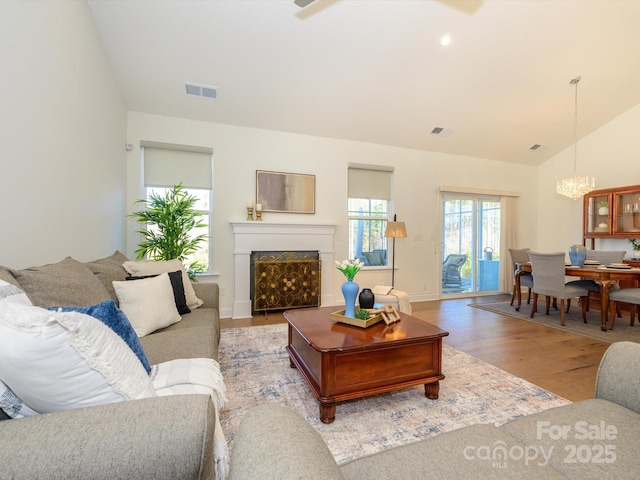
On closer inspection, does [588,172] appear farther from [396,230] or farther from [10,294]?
[10,294]

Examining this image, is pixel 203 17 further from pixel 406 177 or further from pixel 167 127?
pixel 406 177

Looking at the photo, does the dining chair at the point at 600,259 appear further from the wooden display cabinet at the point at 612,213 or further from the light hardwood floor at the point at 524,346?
the light hardwood floor at the point at 524,346

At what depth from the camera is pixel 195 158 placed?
4262 mm

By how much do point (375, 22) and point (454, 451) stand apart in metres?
3.53

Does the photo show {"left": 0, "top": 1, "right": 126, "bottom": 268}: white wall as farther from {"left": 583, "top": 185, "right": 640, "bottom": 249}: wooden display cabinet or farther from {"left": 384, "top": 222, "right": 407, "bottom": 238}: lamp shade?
{"left": 583, "top": 185, "right": 640, "bottom": 249}: wooden display cabinet

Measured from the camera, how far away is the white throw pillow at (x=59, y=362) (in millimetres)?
691

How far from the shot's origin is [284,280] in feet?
14.1

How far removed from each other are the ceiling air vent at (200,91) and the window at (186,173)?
726 millimetres

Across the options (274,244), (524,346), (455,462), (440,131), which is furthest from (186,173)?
(524,346)

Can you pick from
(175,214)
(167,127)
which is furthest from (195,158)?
(175,214)

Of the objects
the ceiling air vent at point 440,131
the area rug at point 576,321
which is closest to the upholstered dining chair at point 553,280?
the area rug at point 576,321

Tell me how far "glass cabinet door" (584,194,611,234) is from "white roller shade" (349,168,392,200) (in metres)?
3.73

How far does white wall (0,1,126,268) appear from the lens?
4.96 feet

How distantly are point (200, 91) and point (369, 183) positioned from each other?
2940 mm
